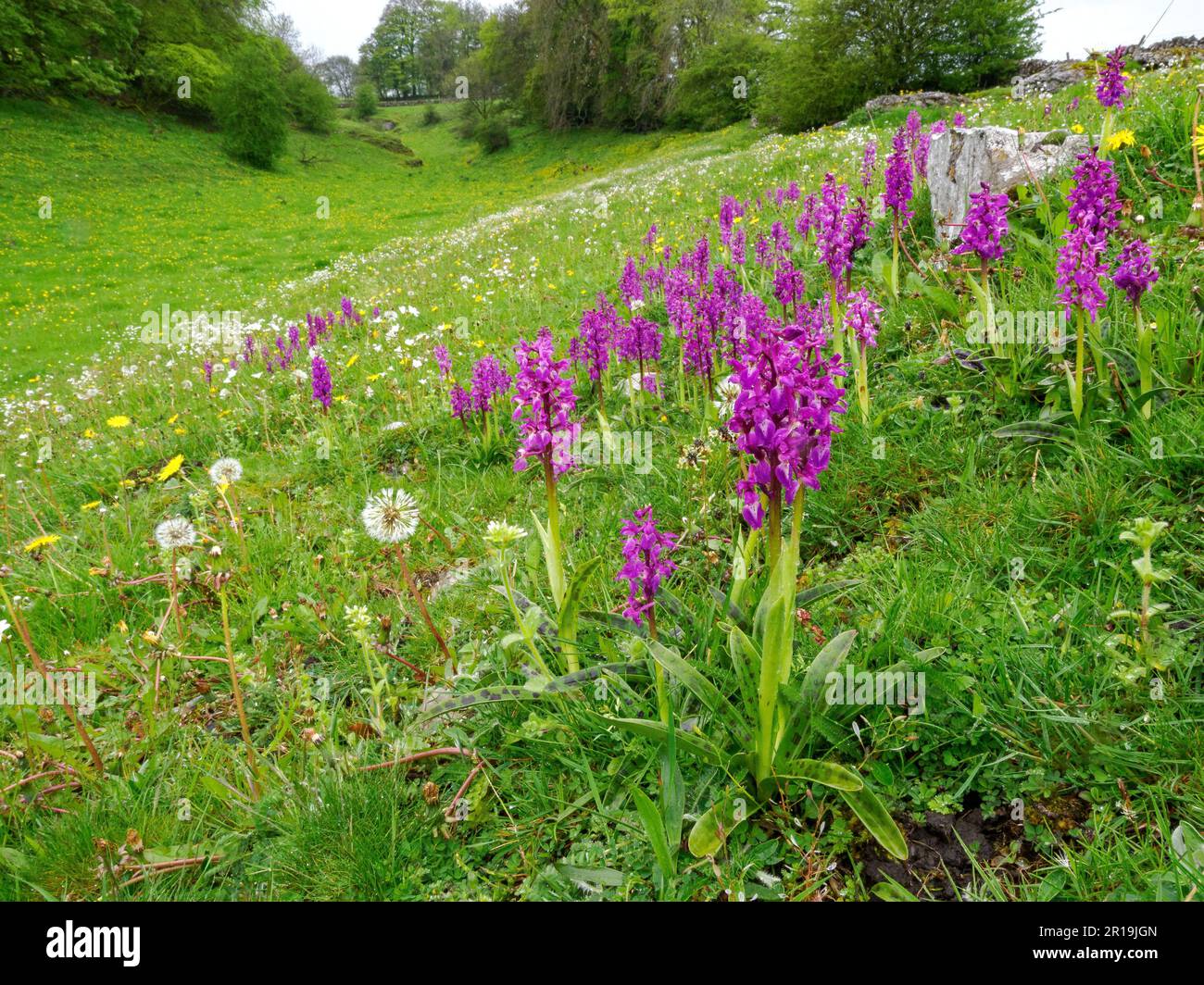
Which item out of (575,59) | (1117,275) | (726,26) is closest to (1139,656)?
(1117,275)

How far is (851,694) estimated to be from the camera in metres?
2.29

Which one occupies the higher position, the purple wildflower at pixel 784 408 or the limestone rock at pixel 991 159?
the limestone rock at pixel 991 159

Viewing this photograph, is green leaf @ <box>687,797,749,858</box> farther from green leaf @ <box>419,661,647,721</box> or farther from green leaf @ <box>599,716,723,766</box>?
green leaf @ <box>419,661,647,721</box>

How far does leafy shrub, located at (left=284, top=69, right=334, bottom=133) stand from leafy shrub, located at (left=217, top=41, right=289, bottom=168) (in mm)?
11124

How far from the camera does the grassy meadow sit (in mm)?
2074

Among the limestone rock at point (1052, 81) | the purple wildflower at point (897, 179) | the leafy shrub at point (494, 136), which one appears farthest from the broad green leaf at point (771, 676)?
the leafy shrub at point (494, 136)

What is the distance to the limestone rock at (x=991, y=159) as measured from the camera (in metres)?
5.52

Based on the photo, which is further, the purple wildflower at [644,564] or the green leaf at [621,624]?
the green leaf at [621,624]

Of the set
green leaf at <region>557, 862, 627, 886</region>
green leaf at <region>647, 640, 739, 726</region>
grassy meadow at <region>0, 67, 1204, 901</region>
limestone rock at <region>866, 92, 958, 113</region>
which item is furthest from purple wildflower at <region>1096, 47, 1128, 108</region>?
limestone rock at <region>866, 92, 958, 113</region>

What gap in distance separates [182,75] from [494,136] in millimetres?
22401

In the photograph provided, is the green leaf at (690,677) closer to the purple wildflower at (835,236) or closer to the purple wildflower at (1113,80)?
the purple wildflower at (835,236)

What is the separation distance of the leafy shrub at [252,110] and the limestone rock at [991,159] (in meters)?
46.3

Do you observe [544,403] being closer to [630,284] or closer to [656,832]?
[656,832]
